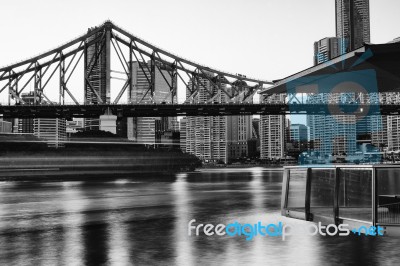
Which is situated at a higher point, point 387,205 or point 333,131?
point 333,131

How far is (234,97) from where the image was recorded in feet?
300

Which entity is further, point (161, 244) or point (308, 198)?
point (161, 244)

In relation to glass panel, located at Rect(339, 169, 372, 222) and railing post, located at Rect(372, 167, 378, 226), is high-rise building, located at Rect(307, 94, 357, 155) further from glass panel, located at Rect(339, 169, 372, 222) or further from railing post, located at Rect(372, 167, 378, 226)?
railing post, located at Rect(372, 167, 378, 226)

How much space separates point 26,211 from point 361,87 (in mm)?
10112

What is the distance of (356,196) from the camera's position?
7.60m

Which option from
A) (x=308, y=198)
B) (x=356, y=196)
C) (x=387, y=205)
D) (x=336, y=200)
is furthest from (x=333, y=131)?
(x=336, y=200)

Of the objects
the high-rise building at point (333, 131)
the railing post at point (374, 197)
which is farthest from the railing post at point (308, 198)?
the high-rise building at point (333, 131)

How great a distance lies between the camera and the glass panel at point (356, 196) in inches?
216

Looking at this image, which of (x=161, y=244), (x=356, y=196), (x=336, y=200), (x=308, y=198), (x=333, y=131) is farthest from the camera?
(x=333, y=131)

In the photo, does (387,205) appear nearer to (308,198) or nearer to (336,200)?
(336,200)

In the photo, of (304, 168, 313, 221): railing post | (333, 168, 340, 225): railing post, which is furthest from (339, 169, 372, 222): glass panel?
(304, 168, 313, 221): railing post

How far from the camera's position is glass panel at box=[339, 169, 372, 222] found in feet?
18.0

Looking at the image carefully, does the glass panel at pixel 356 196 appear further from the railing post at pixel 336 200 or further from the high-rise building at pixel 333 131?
the high-rise building at pixel 333 131

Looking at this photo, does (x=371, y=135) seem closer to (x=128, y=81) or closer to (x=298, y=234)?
(x=298, y=234)
